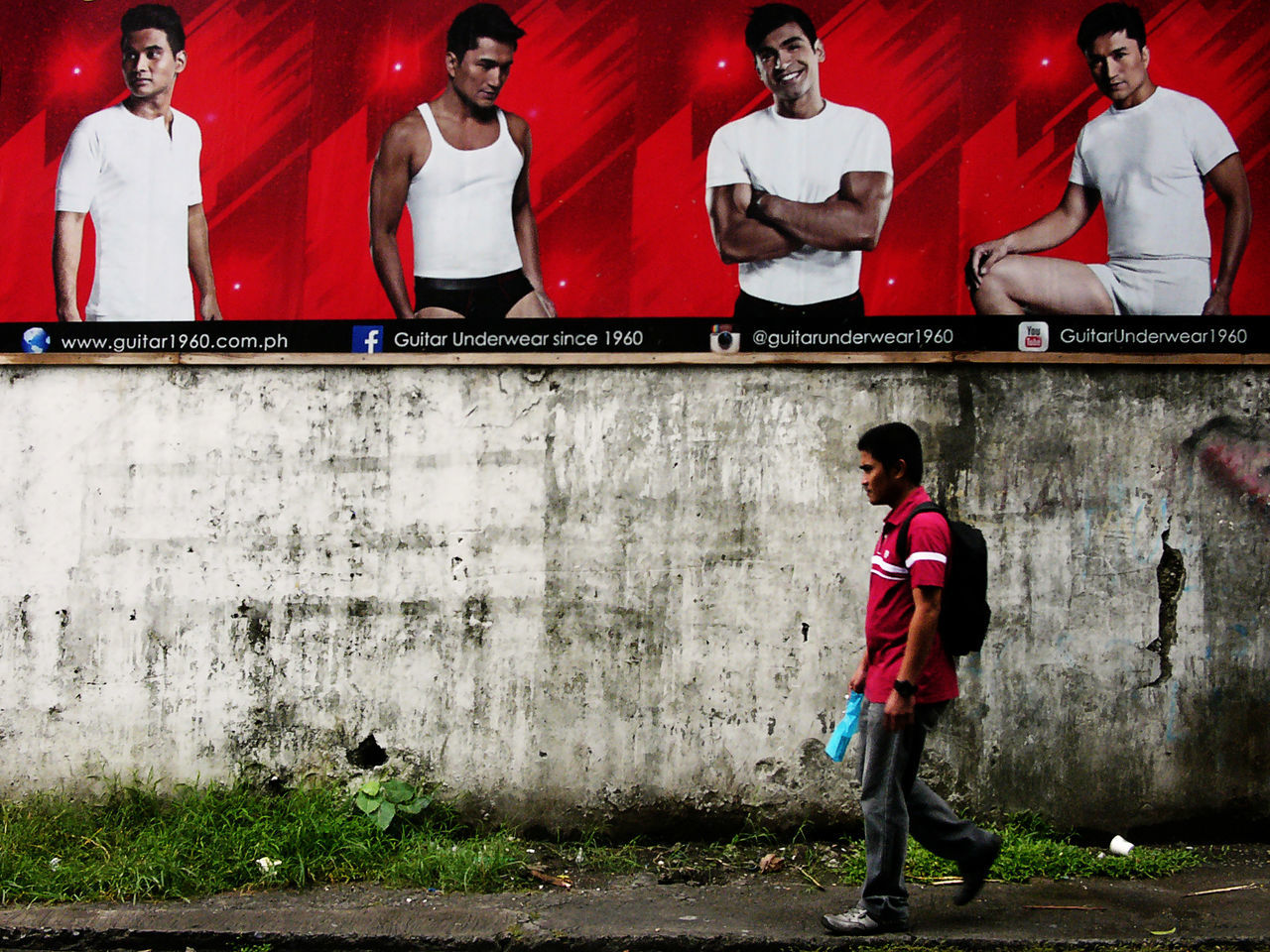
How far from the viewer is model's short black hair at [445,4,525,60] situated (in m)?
5.07

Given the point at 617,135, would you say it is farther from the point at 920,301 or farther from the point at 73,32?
the point at 73,32

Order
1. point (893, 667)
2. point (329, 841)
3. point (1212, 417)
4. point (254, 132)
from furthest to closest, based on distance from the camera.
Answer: point (254, 132), point (1212, 417), point (329, 841), point (893, 667)

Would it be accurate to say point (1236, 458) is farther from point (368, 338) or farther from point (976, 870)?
point (368, 338)

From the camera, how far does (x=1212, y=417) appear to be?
15.6ft

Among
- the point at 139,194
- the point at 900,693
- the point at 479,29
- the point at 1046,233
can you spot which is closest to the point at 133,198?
the point at 139,194

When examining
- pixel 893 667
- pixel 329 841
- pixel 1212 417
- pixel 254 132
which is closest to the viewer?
pixel 893 667

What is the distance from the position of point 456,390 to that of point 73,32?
2797 millimetres

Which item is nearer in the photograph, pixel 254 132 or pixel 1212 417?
pixel 1212 417

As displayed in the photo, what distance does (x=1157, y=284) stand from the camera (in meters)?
4.88

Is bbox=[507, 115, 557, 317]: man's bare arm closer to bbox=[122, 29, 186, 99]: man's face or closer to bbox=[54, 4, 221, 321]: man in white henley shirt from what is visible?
bbox=[54, 4, 221, 321]: man in white henley shirt

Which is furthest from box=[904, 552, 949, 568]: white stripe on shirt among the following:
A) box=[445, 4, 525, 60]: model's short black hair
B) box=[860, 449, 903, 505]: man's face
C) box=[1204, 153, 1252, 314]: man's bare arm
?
box=[445, 4, 525, 60]: model's short black hair

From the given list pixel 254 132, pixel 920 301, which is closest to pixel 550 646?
pixel 920 301

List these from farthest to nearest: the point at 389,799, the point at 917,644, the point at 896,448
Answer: the point at 389,799
the point at 896,448
the point at 917,644

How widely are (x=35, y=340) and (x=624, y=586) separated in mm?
3245
